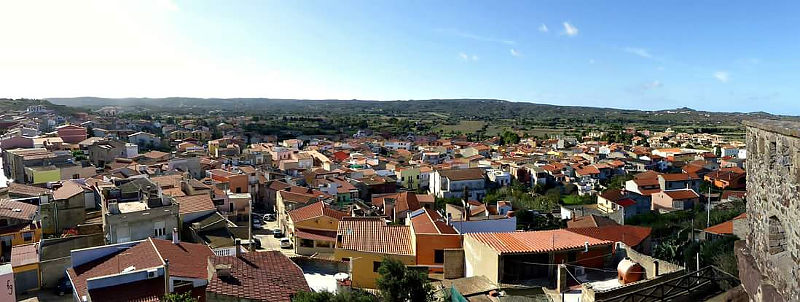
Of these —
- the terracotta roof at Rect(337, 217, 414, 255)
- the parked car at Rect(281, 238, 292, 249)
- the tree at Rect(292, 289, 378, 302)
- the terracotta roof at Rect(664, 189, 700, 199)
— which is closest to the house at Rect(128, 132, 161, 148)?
the parked car at Rect(281, 238, 292, 249)

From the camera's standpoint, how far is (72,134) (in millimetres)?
58938

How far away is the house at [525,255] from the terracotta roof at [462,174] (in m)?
34.3

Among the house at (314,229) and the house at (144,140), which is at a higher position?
the house at (144,140)

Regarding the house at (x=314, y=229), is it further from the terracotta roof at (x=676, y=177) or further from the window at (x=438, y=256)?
the terracotta roof at (x=676, y=177)

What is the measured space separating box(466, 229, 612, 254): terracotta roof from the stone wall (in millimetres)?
8575

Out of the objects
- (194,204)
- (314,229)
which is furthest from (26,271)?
(314,229)

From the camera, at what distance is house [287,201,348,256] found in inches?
1017

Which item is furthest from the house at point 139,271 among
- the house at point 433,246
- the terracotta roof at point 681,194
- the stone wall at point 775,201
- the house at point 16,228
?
the terracotta roof at point 681,194

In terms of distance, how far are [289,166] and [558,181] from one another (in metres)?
27.8

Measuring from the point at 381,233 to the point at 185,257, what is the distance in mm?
6991

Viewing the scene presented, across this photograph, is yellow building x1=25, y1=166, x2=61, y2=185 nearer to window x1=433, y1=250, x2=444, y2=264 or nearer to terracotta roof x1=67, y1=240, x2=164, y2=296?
terracotta roof x1=67, y1=240, x2=164, y2=296

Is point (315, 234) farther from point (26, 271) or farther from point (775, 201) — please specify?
point (775, 201)

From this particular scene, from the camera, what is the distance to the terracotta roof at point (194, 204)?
2578 centimetres

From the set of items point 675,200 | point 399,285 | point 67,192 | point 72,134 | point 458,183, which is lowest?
point 675,200
